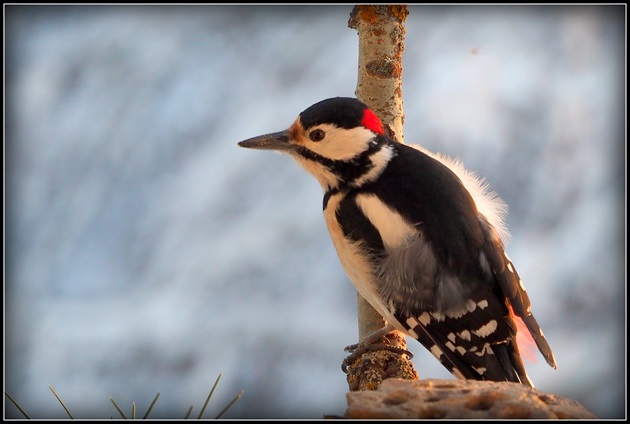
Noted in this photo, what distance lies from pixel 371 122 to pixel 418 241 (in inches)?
17.9

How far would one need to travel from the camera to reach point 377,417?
1423 millimetres

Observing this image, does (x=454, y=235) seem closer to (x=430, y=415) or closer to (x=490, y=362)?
(x=490, y=362)

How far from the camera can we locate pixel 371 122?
97.7 inches

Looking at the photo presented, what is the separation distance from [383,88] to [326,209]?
487 millimetres

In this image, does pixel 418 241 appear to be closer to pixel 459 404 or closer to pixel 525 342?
pixel 525 342

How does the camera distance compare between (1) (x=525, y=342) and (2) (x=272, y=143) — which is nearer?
(1) (x=525, y=342)

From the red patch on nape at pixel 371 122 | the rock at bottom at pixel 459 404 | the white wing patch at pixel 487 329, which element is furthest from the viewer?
the red patch on nape at pixel 371 122

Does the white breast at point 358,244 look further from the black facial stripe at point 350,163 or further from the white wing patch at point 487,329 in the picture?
the white wing patch at point 487,329

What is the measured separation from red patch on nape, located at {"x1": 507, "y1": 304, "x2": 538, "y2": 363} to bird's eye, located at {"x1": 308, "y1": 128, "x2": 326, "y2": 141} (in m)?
0.92

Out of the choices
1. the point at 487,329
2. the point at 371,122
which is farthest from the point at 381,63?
the point at 487,329

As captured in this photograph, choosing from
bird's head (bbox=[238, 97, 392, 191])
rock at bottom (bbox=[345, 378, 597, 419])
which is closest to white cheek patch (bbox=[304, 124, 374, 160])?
bird's head (bbox=[238, 97, 392, 191])

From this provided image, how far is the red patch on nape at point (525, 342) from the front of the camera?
239cm

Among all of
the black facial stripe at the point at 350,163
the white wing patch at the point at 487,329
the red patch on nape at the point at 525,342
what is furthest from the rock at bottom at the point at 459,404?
the black facial stripe at the point at 350,163

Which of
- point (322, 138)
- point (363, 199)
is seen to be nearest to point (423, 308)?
point (363, 199)
